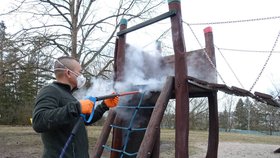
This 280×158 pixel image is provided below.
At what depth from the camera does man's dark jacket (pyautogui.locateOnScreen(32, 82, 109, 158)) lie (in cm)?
211

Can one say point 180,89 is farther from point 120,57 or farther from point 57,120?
point 57,120

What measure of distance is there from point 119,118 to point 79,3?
9432 millimetres

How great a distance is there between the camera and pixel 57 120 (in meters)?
2.08

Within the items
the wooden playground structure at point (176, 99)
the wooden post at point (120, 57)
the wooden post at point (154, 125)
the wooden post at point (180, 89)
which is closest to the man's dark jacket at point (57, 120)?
the wooden post at point (154, 125)

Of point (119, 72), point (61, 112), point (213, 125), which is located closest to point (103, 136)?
point (119, 72)

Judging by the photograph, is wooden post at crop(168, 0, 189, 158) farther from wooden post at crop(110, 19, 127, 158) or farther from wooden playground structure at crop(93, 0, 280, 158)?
wooden post at crop(110, 19, 127, 158)

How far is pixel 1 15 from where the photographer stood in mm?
10914

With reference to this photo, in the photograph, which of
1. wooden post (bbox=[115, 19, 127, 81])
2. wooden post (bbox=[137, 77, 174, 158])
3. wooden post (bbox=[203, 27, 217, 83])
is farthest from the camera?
wooden post (bbox=[115, 19, 127, 81])

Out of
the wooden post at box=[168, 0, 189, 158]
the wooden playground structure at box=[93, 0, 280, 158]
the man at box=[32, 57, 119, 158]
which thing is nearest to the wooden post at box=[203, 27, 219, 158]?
the wooden playground structure at box=[93, 0, 280, 158]

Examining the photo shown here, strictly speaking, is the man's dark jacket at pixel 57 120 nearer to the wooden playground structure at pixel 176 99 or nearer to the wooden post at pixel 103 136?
the wooden playground structure at pixel 176 99

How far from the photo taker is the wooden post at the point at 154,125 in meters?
3.27

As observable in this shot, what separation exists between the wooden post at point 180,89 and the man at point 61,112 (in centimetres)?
121

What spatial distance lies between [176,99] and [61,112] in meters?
1.59

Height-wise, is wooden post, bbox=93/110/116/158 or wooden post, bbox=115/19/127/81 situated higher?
wooden post, bbox=115/19/127/81
